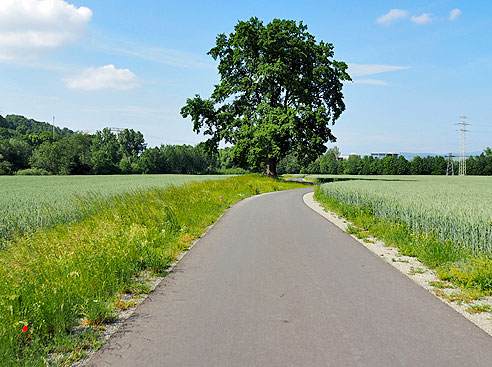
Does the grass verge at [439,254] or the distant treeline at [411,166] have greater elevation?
the distant treeline at [411,166]

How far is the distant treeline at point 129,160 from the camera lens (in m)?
74.0

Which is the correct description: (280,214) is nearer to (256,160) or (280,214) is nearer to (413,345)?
(413,345)

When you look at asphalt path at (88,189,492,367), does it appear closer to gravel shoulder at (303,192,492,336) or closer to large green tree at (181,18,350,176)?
gravel shoulder at (303,192,492,336)

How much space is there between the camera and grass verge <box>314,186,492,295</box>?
5570 millimetres

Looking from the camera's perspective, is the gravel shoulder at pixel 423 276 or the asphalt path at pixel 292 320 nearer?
the asphalt path at pixel 292 320

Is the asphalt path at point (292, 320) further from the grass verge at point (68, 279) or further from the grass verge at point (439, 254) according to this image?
the grass verge at point (439, 254)

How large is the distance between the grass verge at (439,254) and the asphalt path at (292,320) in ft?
2.60

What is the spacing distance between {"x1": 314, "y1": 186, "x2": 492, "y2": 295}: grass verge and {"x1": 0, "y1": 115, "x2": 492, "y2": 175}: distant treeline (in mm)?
30114

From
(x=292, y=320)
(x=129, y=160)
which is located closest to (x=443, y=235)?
(x=292, y=320)

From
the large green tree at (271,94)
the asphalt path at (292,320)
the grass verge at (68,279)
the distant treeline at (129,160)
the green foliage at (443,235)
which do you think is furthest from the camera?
the distant treeline at (129,160)

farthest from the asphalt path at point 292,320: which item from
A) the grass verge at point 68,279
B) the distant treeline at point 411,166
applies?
the distant treeline at point 411,166

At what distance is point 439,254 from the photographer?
6.78m

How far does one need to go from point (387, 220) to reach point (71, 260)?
875 centimetres

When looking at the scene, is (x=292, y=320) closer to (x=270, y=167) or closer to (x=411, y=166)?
(x=270, y=167)
